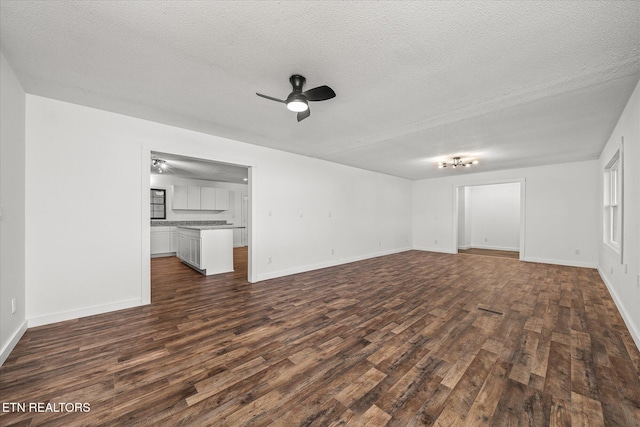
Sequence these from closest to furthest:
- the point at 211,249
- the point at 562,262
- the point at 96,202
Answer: the point at 96,202 < the point at 211,249 < the point at 562,262

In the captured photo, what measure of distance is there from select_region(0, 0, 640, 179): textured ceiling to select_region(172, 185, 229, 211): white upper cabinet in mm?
5037

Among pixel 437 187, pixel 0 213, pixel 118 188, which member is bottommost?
pixel 0 213

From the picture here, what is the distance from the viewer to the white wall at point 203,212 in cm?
793

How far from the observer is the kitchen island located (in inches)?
200

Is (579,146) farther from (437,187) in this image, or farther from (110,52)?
(110,52)

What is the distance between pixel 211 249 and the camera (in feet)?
17.0

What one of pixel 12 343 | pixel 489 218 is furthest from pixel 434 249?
pixel 12 343

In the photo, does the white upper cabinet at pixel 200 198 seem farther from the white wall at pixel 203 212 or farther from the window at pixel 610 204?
the window at pixel 610 204

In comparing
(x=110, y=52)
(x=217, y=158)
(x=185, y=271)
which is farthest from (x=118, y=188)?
(x=185, y=271)

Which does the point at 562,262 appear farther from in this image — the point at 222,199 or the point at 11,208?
the point at 222,199

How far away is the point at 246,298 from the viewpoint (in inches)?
143

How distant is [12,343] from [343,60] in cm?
381

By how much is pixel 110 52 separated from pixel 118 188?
180cm

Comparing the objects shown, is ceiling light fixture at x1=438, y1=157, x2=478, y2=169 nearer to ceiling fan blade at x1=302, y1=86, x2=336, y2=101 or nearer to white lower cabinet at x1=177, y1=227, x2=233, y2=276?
ceiling fan blade at x1=302, y1=86, x2=336, y2=101
